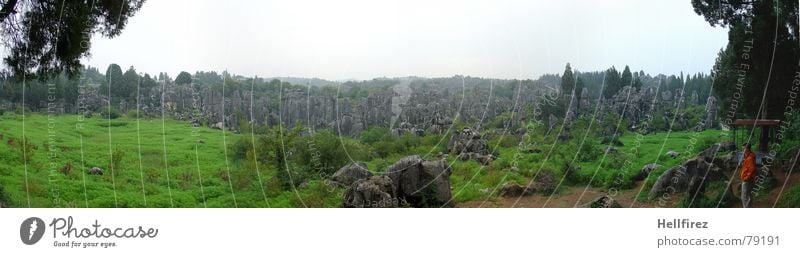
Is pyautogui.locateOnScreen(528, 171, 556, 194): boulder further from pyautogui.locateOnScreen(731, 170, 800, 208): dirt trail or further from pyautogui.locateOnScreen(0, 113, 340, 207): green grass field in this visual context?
pyautogui.locateOnScreen(0, 113, 340, 207): green grass field

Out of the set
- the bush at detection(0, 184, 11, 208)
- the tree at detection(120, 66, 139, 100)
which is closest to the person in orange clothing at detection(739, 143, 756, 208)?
the tree at detection(120, 66, 139, 100)

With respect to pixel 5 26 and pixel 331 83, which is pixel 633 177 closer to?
pixel 331 83

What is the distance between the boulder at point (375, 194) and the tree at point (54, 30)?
261cm

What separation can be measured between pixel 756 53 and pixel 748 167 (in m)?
1.01

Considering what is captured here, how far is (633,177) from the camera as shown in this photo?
20.2ft

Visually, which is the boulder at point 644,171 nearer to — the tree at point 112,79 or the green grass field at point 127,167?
the green grass field at point 127,167

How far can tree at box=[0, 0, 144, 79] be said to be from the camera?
6.14 meters

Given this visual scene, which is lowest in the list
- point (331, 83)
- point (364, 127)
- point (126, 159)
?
point (126, 159)

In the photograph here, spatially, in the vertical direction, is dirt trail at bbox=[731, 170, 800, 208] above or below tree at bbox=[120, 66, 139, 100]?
below

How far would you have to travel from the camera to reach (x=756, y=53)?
6.04m

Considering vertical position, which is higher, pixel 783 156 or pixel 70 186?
pixel 783 156
